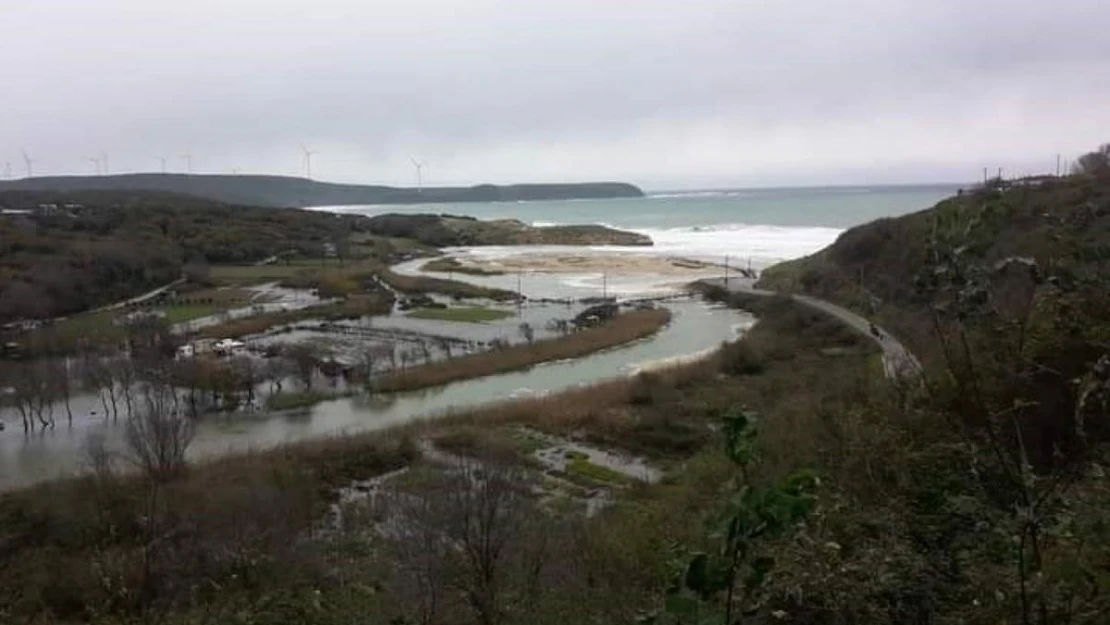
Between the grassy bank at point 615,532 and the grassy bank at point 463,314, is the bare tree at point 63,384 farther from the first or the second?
the grassy bank at point 463,314

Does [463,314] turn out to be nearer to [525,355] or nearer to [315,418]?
[525,355]

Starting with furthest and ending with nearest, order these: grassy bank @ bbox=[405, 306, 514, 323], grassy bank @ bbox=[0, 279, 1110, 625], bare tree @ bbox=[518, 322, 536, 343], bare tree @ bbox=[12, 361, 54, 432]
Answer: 1. grassy bank @ bbox=[405, 306, 514, 323]
2. bare tree @ bbox=[518, 322, 536, 343]
3. bare tree @ bbox=[12, 361, 54, 432]
4. grassy bank @ bbox=[0, 279, 1110, 625]

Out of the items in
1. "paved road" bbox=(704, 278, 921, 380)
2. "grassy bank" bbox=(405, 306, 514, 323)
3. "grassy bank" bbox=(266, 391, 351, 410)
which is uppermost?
"paved road" bbox=(704, 278, 921, 380)

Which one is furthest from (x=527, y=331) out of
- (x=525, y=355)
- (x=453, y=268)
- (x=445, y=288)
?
(x=453, y=268)

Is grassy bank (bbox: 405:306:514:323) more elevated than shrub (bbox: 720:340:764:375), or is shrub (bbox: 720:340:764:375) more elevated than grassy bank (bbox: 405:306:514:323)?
grassy bank (bbox: 405:306:514:323)

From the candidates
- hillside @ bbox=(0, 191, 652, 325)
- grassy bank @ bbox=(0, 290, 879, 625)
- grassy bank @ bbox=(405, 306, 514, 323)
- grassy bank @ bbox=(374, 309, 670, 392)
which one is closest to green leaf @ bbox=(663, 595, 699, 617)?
grassy bank @ bbox=(0, 290, 879, 625)

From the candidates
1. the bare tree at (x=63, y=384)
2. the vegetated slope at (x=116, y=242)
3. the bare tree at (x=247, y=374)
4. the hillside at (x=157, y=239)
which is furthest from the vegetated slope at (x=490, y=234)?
the bare tree at (x=63, y=384)

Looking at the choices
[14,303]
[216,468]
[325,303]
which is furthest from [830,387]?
[14,303]

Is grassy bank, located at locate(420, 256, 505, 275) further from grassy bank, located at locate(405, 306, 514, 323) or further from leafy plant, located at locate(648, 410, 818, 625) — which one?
leafy plant, located at locate(648, 410, 818, 625)
